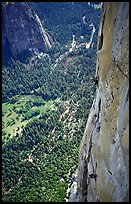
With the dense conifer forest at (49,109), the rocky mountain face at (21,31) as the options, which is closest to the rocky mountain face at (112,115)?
the dense conifer forest at (49,109)

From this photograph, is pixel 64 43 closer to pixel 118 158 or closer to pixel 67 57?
pixel 67 57

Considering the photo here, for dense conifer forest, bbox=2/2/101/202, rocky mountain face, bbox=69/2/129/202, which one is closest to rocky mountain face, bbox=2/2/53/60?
dense conifer forest, bbox=2/2/101/202

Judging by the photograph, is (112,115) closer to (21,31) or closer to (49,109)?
(49,109)

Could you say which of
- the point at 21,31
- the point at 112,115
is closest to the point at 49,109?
the point at 21,31

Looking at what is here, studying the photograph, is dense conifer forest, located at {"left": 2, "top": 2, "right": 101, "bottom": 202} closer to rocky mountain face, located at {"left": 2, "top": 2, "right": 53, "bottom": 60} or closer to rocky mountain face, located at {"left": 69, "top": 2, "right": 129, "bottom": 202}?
rocky mountain face, located at {"left": 2, "top": 2, "right": 53, "bottom": 60}

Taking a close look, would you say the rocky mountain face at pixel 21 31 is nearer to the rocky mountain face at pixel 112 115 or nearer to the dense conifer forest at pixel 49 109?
the dense conifer forest at pixel 49 109
